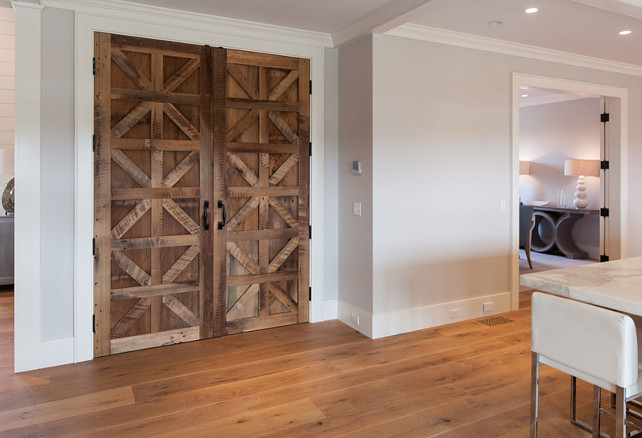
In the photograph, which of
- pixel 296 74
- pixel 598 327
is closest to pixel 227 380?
pixel 598 327

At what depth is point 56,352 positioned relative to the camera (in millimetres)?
3367

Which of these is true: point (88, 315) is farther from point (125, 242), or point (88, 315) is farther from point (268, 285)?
point (268, 285)

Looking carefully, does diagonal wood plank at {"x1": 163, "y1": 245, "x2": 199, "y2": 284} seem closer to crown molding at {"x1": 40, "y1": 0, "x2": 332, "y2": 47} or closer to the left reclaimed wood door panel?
the left reclaimed wood door panel

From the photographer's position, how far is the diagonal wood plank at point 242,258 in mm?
3969

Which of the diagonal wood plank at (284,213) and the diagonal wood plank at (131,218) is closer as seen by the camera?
the diagonal wood plank at (131,218)

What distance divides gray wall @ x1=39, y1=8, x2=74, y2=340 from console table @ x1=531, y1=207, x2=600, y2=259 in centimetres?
695

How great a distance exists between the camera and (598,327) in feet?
6.28

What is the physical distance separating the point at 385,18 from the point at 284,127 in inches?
48.4

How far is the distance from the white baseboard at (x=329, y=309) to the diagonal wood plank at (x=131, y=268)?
1.58 meters

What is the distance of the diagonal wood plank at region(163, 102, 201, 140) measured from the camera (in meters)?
3.65

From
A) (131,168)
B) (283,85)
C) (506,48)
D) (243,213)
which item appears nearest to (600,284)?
(243,213)

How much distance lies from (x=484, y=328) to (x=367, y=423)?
2014mm

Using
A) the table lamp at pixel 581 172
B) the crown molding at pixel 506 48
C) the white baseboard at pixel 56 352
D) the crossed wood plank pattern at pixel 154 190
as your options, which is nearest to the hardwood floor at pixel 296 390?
the white baseboard at pixel 56 352

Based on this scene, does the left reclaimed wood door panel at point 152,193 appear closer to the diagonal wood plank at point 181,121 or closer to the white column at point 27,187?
the diagonal wood plank at point 181,121
